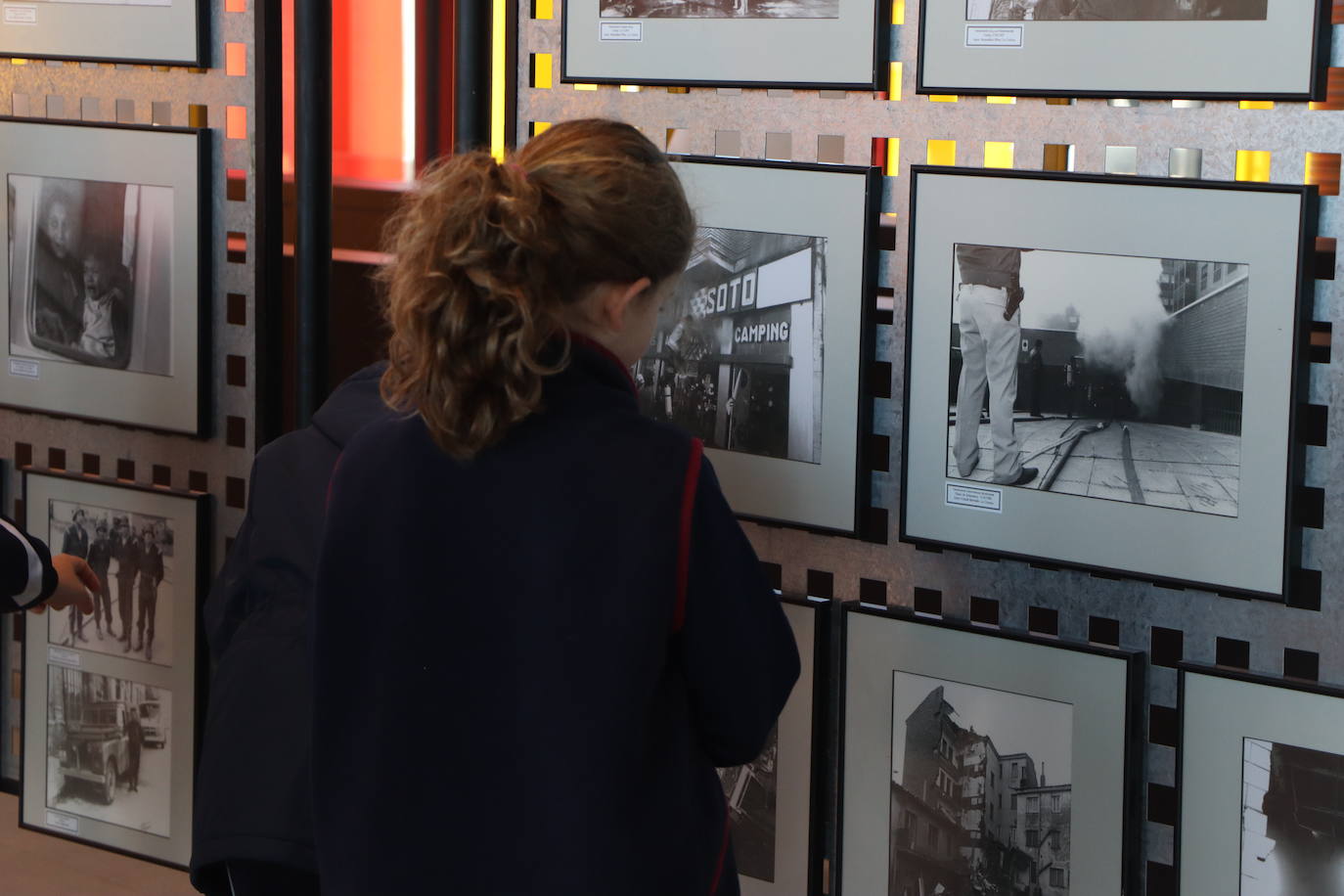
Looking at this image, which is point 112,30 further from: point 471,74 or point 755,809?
point 755,809

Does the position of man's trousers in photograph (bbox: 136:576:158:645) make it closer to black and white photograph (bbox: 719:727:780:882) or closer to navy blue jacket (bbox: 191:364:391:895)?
black and white photograph (bbox: 719:727:780:882)

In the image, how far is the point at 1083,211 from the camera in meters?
2.10

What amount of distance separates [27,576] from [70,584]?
12 cm

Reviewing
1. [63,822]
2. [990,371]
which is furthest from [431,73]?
[63,822]

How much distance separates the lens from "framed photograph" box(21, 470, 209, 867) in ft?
10.3

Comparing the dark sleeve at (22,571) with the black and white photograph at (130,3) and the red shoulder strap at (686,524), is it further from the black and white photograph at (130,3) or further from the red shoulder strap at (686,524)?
the red shoulder strap at (686,524)

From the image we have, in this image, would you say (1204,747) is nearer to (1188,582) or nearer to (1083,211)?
(1188,582)

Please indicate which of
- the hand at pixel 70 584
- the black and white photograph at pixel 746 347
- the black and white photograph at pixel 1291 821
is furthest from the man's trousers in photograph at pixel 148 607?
the black and white photograph at pixel 1291 821

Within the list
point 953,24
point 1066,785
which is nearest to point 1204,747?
point 1066,785

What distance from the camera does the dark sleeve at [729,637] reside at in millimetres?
1389

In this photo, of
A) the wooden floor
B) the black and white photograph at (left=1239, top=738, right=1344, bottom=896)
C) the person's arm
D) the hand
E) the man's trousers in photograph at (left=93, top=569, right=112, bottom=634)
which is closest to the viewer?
the black and white photograph at (left=1239, top=738, right=1344, bottom=896)

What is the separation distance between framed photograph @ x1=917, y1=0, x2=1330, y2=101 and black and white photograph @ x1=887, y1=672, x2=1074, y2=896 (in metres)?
0.90
